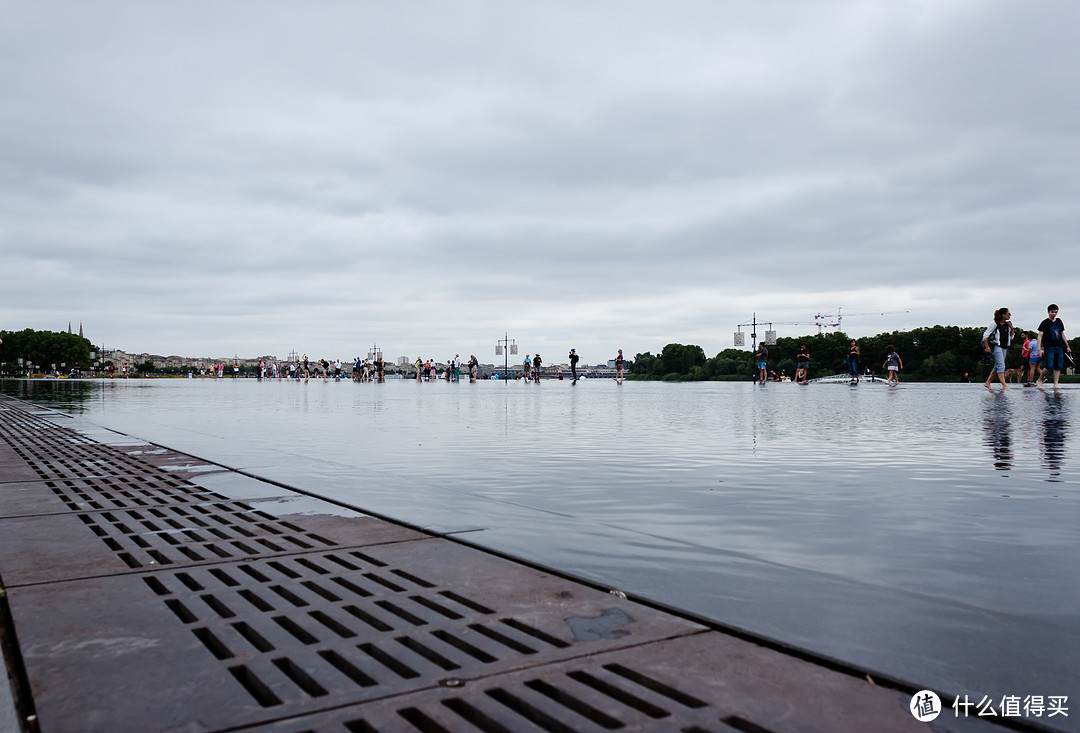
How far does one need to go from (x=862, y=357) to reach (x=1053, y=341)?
326 ft

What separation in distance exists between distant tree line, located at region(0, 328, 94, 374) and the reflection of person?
426ft

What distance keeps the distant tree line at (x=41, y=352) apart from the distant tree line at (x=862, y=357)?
304 feet

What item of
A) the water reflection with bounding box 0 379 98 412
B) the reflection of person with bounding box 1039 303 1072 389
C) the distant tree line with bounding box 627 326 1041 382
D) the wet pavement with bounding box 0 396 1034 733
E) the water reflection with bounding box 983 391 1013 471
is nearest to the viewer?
the wet pavement with bounding box 0 396 1034 733

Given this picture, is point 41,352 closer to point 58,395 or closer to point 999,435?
point 58,395

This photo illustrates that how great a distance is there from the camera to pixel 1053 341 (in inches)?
793

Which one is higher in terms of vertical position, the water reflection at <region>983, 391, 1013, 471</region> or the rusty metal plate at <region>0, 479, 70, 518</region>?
the water reflection at <region>983, 391, 1013, 471</region>

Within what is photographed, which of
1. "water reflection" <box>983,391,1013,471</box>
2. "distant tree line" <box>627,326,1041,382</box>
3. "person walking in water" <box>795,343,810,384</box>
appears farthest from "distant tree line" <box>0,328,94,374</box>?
"water reflection" <box>983,391,1013,471</box>

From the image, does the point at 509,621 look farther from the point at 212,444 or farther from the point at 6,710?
the point at 212,444

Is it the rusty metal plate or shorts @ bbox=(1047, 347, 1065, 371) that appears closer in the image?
the rusty metal plate

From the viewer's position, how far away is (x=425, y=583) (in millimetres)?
2910

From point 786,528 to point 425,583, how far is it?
1920 mm

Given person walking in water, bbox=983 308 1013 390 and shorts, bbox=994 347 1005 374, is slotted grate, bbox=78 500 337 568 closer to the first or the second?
person walking in water, bbox=983 308 1013 390

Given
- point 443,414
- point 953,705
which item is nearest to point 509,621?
point 953,705

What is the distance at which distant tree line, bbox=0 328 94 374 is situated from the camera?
120875 mm
